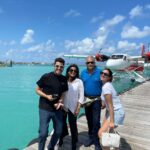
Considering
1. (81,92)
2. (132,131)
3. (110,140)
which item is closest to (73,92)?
(81,92)

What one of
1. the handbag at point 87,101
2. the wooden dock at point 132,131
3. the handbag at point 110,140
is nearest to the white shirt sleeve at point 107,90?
the handbag at point 110,140

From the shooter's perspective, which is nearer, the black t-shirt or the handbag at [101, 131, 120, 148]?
the handbag at [101, 131, 120, 148]

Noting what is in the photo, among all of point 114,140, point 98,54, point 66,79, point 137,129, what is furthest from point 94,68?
point 98,54

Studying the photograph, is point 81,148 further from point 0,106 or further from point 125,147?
point 0,106

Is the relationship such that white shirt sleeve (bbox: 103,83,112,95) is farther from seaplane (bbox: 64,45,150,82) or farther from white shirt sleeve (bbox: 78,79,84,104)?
seaplane (bbox: 64,45,150,82)

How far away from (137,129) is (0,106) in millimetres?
9089

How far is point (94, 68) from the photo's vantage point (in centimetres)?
383

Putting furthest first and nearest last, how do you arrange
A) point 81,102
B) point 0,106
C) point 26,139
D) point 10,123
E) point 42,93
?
point 0,106
point 10,123
point 26,139
point 81,102
point 42,93

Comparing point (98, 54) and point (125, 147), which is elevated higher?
point (98, 54)

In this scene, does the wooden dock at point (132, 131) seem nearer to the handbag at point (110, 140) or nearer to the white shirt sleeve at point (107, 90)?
the handbag at point (110, 140)

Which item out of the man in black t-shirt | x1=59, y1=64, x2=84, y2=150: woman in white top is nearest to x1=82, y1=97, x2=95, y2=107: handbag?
x1=59, y1=64, x2=84, y2=150: woman in white top

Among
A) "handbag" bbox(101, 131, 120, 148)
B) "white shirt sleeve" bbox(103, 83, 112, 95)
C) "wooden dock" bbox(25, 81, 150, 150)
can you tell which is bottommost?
"wooden dock" bbox(25, 81, 150, 150)

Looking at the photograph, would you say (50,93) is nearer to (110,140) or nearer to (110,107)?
(110,107)

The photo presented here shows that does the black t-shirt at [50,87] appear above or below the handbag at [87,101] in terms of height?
above
